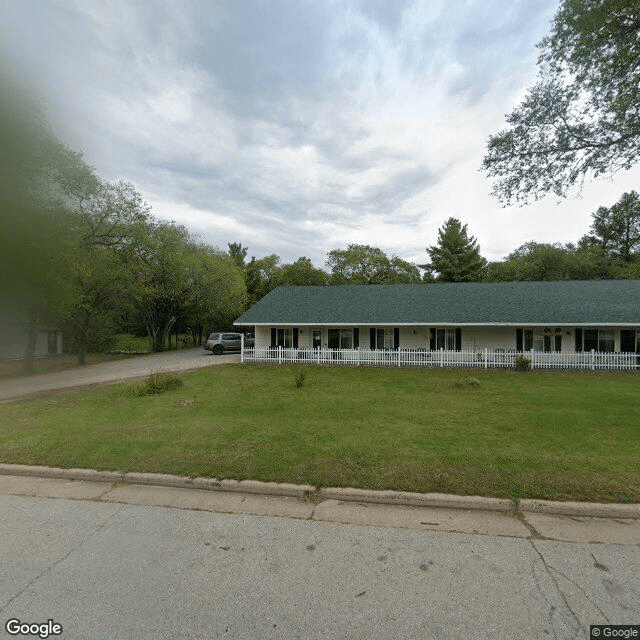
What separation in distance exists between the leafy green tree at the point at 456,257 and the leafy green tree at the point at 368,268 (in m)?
3.81

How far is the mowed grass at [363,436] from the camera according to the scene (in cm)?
457

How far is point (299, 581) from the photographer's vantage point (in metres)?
2.83

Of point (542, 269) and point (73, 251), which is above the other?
point (542, 269)

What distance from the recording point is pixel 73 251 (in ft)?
50.5

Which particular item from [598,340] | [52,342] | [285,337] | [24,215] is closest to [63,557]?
[24,215]

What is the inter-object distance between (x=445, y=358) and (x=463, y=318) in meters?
2.81

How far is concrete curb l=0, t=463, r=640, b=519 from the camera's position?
12.6 ft

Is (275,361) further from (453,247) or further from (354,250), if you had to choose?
(453,247)

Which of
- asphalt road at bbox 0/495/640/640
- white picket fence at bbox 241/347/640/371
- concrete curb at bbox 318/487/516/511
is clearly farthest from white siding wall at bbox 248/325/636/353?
asphalt road at bbox 0/495/640/640

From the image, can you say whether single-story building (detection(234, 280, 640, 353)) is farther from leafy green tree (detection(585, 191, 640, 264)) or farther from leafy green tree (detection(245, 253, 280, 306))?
leafy green tree (detection(585, 191, 640, 264))

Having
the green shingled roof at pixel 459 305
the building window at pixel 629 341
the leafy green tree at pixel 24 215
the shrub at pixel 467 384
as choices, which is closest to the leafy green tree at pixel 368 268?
the green shingled roof at pixel 459 305

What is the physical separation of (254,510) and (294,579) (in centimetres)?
125

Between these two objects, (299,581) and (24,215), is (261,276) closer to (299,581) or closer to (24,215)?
(24,215)

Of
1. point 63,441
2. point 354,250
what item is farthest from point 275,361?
point 354,250
